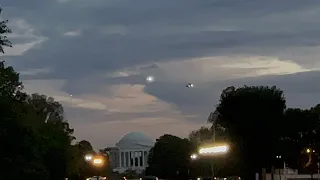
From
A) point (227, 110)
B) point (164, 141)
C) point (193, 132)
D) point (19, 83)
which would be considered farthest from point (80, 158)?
point (193, 132)

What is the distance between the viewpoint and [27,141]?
46906 millimetres

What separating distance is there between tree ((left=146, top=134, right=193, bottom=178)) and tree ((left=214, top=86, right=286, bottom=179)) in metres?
61.9

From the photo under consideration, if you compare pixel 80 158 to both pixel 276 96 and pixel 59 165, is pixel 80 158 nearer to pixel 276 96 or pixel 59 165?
pixel 59 165

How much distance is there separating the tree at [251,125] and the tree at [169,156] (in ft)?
203

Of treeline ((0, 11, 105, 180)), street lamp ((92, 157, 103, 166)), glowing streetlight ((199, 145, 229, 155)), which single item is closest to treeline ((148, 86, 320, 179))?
glowing streetlight ((199, 145, 229, 155))

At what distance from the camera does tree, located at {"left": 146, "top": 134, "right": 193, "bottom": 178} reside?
159 meters

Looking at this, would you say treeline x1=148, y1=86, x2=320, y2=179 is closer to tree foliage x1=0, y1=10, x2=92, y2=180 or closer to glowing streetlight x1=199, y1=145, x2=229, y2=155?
glowing streetlight x1=199, y1=145, x2=229, y2=155

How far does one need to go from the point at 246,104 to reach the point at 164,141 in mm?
79553

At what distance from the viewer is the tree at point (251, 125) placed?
3548 inches

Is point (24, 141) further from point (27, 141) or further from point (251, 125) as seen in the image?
point (251, 125)

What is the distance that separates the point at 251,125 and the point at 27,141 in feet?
155

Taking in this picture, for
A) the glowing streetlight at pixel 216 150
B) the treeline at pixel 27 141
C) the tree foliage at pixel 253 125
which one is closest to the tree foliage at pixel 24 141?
the treeline at pixel 27 141

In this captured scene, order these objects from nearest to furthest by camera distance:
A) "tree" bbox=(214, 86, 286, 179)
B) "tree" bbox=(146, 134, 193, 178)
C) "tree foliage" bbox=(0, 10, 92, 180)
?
"tree foliage" bbox=(0, 10, 92, 180), "tree" bbox=(214, 86, 286, 179), "tree" bbox=(146, 134, 193, 178)

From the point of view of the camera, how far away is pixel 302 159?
99.1ft
